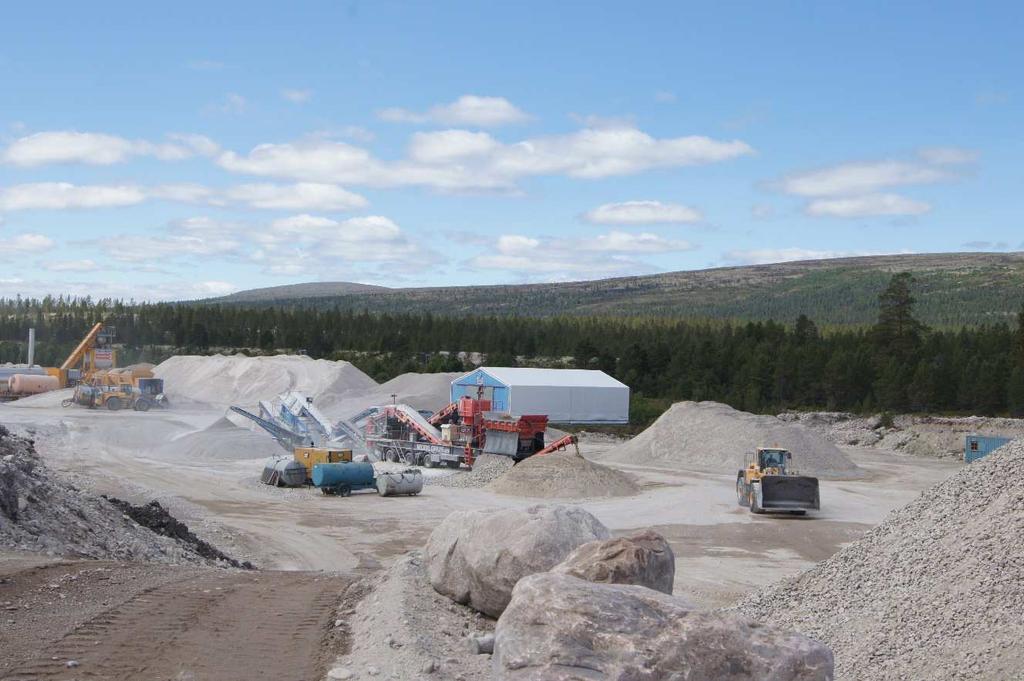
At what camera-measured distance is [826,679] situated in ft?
22.4

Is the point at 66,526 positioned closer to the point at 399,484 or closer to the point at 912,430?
the point at 399,484

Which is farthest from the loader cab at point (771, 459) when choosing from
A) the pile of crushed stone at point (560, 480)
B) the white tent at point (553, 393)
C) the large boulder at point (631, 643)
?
the large boulder at point (631, 643)

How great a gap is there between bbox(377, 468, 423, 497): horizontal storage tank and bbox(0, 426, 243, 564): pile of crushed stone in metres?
13.2

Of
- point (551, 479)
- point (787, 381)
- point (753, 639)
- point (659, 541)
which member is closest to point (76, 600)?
point (659, 541)

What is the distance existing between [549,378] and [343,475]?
26.6 m

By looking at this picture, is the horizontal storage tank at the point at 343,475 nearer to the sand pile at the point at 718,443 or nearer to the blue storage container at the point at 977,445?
the sand pile at the point at 718,443

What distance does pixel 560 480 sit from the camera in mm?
33281

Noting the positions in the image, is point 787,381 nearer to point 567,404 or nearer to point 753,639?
point 567,404

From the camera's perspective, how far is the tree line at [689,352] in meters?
65.6

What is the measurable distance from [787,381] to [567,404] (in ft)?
64.6

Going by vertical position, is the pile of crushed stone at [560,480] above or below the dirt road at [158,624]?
below

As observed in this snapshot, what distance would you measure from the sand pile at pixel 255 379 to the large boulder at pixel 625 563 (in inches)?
2162

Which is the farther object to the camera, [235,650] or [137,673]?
[235,650]

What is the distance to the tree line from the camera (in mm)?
65562
